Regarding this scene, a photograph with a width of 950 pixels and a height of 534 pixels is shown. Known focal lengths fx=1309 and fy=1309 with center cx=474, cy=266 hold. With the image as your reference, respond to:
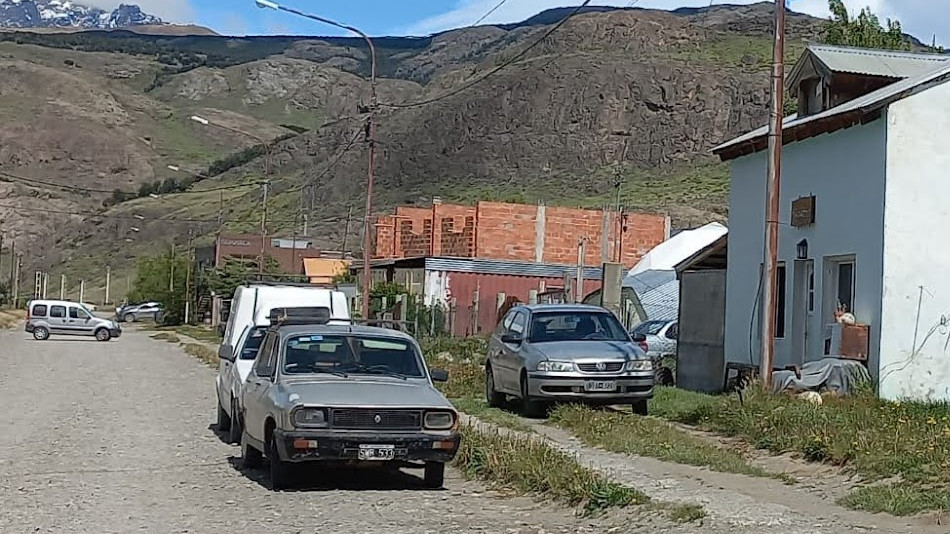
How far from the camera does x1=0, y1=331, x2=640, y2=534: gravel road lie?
1064 cm

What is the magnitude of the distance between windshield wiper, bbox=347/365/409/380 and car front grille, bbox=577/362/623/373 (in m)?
5.84

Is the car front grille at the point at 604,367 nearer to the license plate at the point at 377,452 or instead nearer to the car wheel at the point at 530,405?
the car wheel at the point at 530,405

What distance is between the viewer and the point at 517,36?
7697 inches

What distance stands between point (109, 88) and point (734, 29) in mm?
95640

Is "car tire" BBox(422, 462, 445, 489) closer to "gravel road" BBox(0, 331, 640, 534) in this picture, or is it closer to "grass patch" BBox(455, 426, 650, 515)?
"gravel road" BBox(0, 331, 640, 534)

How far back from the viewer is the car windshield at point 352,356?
1338cm

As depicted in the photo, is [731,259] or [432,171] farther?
[432,171]

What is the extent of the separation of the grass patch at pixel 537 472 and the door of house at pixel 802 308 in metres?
7.02

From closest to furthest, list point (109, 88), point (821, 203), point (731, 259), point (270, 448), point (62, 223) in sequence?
1. point (270, 448)
2. point (821, 203)
3. point (731, 259)
4. point (62, 223)
5. point (109, 88)

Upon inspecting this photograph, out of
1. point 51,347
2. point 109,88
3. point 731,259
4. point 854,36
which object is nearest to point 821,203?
point 731,259

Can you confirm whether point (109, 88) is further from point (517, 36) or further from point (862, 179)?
point (862, 179)

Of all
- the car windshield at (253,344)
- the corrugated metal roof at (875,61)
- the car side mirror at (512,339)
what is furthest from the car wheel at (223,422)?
the corrugated metal roof at (875,61)

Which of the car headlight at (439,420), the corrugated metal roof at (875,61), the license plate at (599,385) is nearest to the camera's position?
the car headlight at (439,420)

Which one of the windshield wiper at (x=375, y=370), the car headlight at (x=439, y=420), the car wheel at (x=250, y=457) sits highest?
the windshield wiper at (x=375, y=370)
